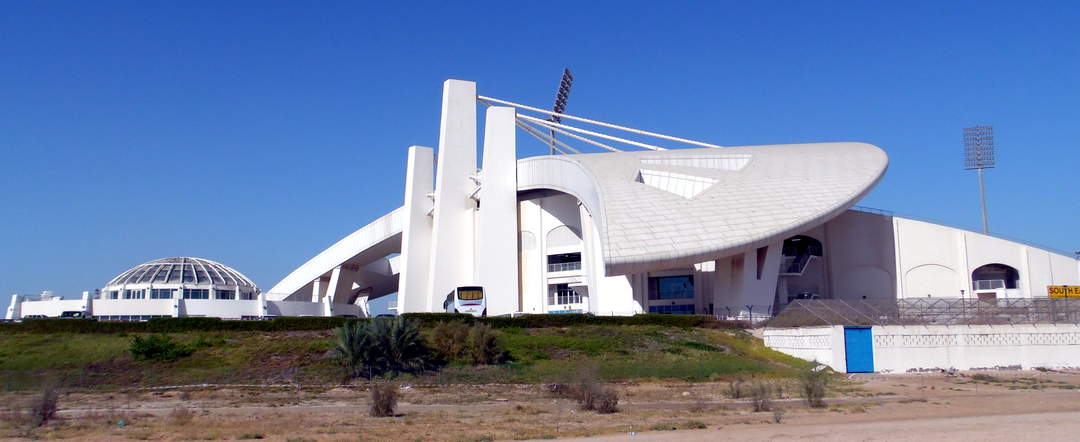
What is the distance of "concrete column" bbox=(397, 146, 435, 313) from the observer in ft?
187

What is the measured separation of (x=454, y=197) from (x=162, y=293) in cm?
1746

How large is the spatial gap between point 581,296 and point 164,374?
29.2 meters

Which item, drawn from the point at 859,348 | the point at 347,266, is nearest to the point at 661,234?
the point at 859,348

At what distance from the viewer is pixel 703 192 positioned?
45188mm

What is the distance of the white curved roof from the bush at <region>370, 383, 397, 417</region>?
17.5 meters

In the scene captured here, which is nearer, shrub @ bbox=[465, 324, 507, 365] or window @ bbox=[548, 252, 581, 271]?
shrub @ bbox=[465, 324, 507, 365]

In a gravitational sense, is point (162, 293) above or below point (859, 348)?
above

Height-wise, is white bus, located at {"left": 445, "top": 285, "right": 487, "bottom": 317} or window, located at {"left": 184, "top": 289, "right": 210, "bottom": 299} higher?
window, located at {"left": 184, "top": 289, "right": 210, "bottom": 299}

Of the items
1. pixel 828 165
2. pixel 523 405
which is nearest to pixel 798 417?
pixel 523 405

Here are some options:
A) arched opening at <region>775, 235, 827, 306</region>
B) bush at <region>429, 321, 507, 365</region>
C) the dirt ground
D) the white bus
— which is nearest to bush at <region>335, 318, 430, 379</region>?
bush at <region>429, 321, 507, 365</region>

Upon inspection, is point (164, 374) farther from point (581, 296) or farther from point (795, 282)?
point (795, 282)

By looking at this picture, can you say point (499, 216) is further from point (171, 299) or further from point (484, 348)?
point (484, 348)

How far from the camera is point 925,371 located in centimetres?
3334

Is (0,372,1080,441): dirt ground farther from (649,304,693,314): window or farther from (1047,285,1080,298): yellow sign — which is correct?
(649,304,693,314): window
